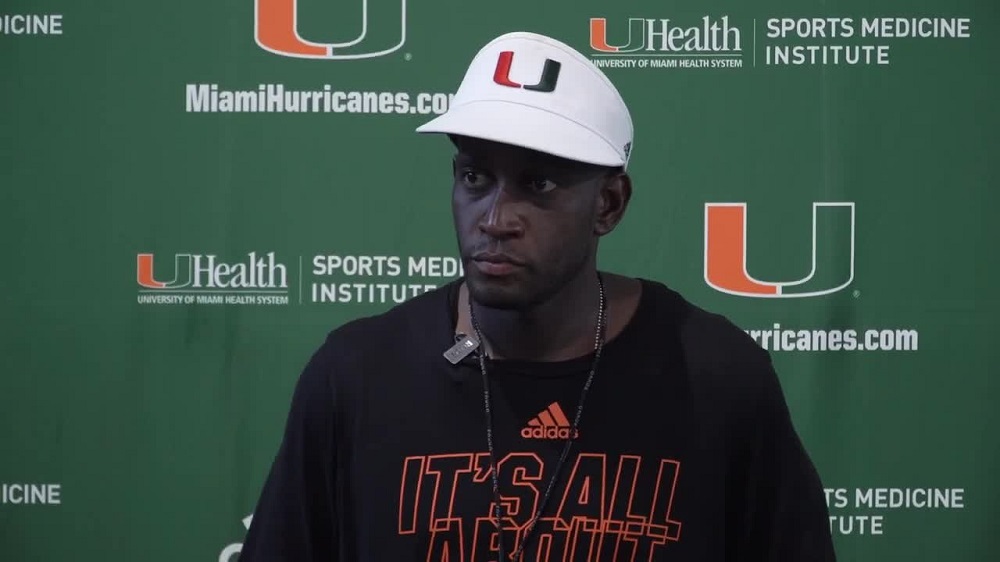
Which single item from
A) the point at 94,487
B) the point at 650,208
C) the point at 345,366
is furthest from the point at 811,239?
the point at 94,487

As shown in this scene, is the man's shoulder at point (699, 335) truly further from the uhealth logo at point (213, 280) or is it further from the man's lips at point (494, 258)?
the uhealth logo at point (213, 280)

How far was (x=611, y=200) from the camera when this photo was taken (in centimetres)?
119

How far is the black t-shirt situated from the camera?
3.69 feet

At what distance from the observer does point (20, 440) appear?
7.20 ft

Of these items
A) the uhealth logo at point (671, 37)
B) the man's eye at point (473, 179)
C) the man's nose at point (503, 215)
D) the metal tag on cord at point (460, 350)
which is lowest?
the metal tag on cord at point (460, 350)

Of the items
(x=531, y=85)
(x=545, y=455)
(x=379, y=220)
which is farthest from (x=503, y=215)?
(x=379, y=220)

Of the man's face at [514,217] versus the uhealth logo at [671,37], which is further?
the uhealth logo at [671,37]

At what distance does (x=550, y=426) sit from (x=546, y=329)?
3.8 inches

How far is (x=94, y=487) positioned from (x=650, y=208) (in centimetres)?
112

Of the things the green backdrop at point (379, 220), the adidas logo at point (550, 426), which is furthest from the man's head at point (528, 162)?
the green backdrop at point (379, 220)

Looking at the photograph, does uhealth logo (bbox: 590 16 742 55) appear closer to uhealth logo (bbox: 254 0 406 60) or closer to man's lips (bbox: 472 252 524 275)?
uhealth logo (bbox: 254 0 406 60)

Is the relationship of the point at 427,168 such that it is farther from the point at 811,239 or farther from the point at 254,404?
the point at 811,239

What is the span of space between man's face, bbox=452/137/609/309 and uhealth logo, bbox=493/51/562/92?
0.20 feet

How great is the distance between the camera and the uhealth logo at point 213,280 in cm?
218
